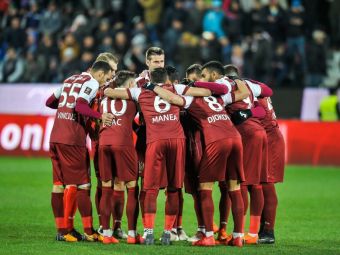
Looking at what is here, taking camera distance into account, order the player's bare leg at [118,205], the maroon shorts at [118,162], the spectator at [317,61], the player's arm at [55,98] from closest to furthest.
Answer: the maroon shorts at [118,162], the player's bare leg at [118,205], the player's arm at [55,98], the spectator at [317,61]

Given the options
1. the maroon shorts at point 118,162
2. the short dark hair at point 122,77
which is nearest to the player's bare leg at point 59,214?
the maroon shorts at point 118,162

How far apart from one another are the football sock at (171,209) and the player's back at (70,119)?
1.26 m

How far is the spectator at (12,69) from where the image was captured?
86.7 ft

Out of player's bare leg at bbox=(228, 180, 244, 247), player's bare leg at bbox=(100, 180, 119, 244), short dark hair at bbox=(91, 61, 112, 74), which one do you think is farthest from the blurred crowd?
player's bare leg at bbox=(228, 180, 244, 247)

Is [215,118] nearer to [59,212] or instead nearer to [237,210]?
[237,210]

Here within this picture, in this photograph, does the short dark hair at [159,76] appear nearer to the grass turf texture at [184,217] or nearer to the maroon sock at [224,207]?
the maroon sock at [224,207]

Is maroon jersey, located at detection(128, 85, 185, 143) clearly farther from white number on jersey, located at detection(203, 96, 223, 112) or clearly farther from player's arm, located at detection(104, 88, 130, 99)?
white number on jersey, located at detection(203, 96, 223, 112)

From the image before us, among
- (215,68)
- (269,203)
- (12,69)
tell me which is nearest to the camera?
(215,68)

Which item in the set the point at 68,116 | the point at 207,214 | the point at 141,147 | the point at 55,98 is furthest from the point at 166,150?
the point at 55,98

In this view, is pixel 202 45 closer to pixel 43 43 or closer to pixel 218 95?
pixel 43 43

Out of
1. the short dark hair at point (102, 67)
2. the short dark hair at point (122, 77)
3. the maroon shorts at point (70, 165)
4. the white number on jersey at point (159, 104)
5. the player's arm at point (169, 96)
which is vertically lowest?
the maroon shorts at point (70, 165)

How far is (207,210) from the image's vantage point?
11250 millimetres

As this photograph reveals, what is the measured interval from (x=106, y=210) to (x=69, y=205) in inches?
24.6

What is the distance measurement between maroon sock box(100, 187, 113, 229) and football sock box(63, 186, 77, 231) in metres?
0.45
